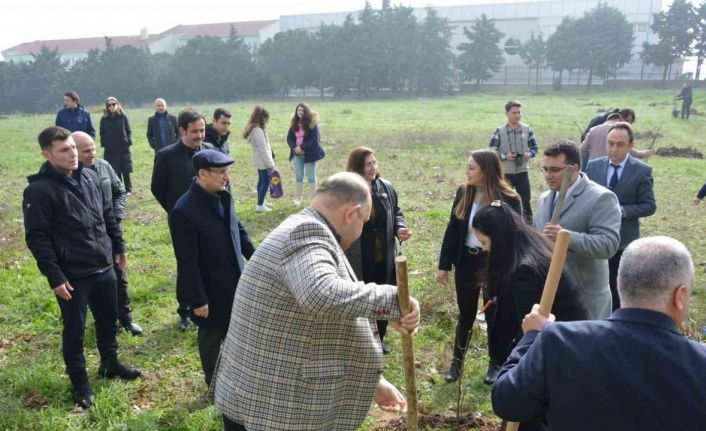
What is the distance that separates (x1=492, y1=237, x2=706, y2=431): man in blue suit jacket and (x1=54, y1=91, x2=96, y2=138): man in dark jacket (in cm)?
1108

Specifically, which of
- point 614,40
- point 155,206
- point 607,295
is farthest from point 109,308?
point 614,40

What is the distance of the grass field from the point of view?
4.70 m

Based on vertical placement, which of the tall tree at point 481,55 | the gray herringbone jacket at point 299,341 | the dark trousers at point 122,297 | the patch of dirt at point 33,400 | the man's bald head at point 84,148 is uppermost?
the tall tree at point 481,55

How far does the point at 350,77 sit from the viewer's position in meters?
50.7

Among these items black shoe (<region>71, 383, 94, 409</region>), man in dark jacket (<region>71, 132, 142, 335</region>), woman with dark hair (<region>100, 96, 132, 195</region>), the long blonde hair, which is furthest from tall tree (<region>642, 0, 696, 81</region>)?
black shoe (<region>71, 383, 94, 409</region>)

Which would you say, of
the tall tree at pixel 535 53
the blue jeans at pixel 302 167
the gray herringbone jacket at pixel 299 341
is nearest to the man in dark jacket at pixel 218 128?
the blue jeans at pixel 302 167

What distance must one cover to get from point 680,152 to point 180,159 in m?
16.4

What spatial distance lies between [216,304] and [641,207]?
3.80m

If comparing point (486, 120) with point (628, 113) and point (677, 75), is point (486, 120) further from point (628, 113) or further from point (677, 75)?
point (677, 75)

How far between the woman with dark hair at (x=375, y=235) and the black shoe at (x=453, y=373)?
0.72 metres

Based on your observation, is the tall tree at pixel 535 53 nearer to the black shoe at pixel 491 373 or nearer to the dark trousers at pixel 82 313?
the black shoe at pixel 491 373

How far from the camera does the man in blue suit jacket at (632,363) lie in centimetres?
177

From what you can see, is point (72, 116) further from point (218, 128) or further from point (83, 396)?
point (83, 396)

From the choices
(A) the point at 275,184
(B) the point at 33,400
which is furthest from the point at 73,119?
(B) the point at 33,400
